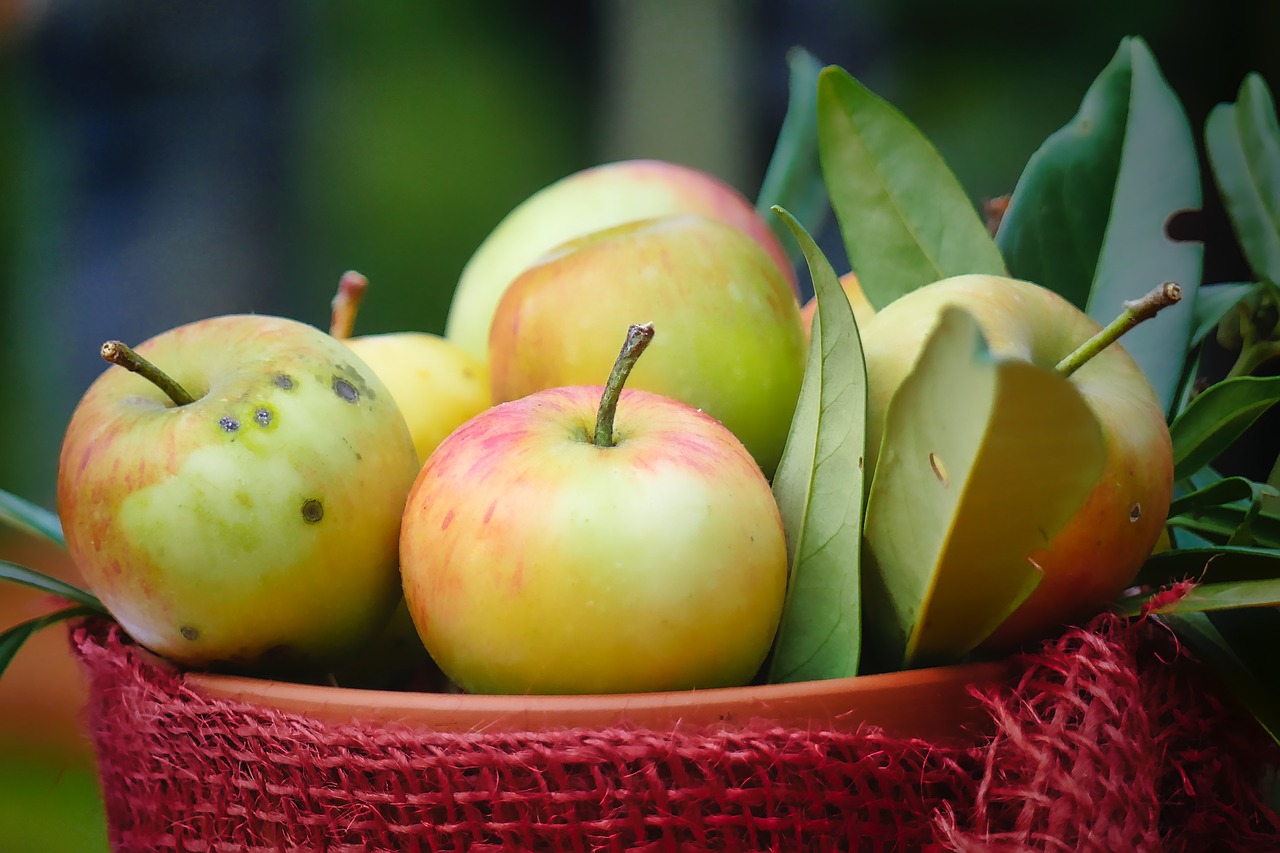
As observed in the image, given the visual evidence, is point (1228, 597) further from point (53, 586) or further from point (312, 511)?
point (53, 586)

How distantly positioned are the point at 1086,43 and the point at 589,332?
4.13ft

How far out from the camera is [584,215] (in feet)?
1.94

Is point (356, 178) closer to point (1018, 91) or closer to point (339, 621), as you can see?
point (1018, 91)

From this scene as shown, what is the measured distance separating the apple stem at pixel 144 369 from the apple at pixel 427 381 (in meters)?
0.12

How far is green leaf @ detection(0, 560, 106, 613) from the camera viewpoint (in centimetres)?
44

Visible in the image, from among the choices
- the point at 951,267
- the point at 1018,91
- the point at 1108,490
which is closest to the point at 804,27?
the point at 1018,91

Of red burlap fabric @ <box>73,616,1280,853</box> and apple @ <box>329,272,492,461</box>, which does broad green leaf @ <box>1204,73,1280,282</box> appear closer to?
red burlap fabric @ <box>73,616,1280,853</box>

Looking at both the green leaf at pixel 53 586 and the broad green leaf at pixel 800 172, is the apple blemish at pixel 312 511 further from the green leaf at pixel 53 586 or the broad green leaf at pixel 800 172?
the broad green leaf at pixel 800 172

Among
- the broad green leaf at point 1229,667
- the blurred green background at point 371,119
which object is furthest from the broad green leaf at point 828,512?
the blurred green background at point 371,119

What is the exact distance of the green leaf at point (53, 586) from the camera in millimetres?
437

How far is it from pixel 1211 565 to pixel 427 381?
0.36m

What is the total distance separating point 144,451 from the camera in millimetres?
373

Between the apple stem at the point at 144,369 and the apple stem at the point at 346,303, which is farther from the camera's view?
the apple stem at the point at 346,303

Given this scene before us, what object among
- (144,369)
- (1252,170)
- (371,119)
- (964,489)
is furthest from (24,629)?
(371,119)
